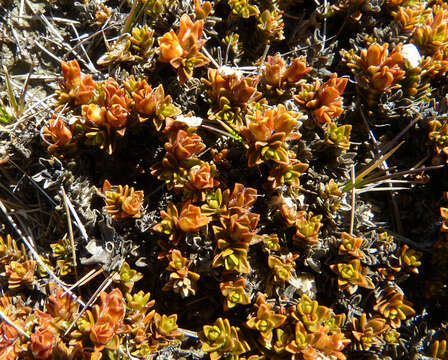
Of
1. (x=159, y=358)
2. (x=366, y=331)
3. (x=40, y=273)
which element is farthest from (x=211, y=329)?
(x=40, y=273)

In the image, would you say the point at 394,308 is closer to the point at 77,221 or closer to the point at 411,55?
the point at 411,55

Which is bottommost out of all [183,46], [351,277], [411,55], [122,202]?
[351,277]

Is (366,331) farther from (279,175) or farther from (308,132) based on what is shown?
(308,132)

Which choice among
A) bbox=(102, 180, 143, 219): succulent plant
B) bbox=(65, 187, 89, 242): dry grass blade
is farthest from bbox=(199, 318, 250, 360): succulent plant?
bbox=(65, 187, 89, 242): dry grass blade

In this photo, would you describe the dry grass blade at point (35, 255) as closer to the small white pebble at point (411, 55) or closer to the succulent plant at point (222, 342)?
the succulent plant at point (222, 342)

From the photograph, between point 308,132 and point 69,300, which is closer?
point 69,300

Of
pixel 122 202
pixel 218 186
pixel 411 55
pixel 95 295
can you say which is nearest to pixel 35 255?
pixel 95 295

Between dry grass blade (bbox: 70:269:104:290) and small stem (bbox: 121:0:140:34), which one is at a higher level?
small stem (bbox: 121:0:140:34)

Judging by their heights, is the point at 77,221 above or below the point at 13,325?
above

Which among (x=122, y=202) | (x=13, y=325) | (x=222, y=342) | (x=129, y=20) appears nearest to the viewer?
(x=13, y=325)

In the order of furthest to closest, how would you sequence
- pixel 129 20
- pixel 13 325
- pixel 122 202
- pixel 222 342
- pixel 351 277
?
pixel 129 20
pixel 351 277
pixel 122 202
pixel 222 342
pixel 13 325

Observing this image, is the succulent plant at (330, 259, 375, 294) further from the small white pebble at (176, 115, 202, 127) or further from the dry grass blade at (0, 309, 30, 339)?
the dry grass blade at (0, 309, 30, 339)
